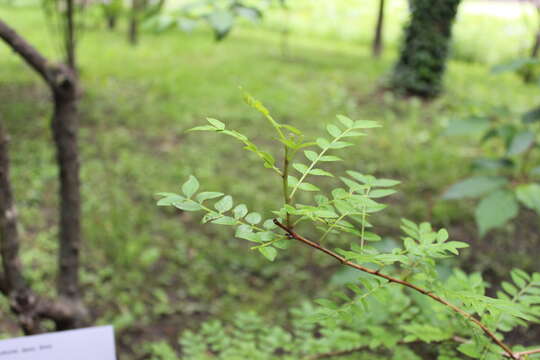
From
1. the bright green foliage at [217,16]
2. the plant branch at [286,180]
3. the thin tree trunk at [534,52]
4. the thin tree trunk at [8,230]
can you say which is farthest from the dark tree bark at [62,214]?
the thin tree trunk at [534,52]

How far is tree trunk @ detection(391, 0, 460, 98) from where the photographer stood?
2.25 meters

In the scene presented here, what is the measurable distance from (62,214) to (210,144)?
235cm

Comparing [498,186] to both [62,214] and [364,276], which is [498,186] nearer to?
[364,276]

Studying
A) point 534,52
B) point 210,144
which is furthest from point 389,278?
point 210,144

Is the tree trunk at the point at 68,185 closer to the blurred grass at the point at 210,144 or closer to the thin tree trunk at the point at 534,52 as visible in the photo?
the blurred grass at the point at 210,144

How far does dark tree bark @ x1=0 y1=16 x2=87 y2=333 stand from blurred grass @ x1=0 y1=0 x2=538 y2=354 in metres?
0.56

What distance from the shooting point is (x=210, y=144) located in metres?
4.16

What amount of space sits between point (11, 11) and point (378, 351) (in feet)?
33.6

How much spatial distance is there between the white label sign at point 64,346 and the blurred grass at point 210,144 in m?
1.37

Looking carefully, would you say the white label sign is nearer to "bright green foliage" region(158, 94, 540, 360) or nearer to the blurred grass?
"bright green foliage" region(158, 94, 540, 360)

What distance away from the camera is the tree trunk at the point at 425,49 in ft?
7.38

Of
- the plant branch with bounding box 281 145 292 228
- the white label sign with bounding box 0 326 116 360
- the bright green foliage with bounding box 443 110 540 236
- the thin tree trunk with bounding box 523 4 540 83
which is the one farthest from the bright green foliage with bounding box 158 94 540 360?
the thin tree trunk with bounding box 523 4 540 83

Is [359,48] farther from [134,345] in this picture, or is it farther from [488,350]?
[488,350]

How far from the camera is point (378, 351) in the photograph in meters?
1.44
